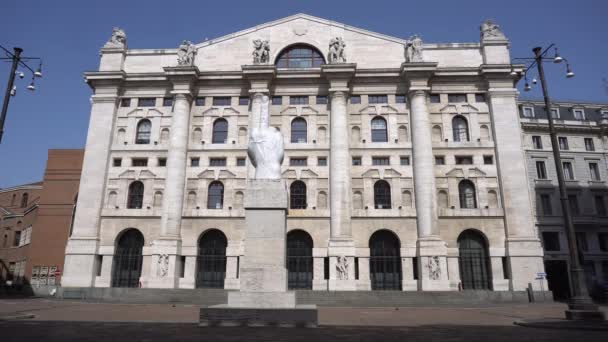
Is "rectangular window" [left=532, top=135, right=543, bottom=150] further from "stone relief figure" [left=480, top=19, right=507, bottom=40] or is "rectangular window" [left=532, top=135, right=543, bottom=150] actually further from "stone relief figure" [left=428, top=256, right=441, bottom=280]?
"stone relief figure" [left=428, top=256, right=441, bottom=280]

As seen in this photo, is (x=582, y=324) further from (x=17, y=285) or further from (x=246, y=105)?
(x=17, y=285)

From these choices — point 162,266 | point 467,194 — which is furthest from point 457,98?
point 162,266

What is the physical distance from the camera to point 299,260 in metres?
36.2

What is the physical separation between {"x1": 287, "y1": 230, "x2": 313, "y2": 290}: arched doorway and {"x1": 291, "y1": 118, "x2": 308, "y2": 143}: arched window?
862 cm

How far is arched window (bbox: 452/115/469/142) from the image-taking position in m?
38.9

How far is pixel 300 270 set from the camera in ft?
118

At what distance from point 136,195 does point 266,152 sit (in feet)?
87.9

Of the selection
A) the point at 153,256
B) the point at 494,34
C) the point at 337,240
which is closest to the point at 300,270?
the point at 337,240

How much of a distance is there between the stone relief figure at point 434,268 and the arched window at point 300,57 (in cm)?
2123

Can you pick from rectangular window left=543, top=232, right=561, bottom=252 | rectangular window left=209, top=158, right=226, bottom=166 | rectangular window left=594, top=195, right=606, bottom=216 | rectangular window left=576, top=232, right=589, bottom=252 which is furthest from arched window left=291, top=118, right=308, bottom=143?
rectangular window left=594, top=195, right=606, bottom=216

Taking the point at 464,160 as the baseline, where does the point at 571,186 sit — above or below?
below

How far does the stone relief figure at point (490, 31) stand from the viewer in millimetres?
40250

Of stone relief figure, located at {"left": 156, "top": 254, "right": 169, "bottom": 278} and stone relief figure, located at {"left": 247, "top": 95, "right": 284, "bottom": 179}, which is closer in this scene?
stone relief figure, located at {"left": 247, "top": 95, "right": 284, "bottom": 179}

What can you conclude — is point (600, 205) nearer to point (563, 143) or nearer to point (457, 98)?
point (563, 143)
